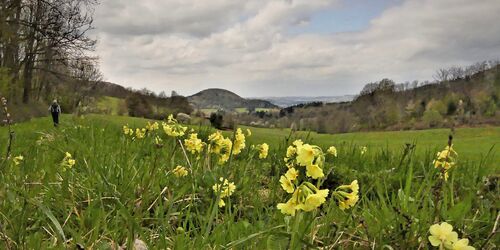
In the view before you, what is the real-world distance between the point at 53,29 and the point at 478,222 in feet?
107

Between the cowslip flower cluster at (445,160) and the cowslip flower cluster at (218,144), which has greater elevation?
the cowslip flower cluster at (218,144)

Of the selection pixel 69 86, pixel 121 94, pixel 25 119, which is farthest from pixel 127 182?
pixel 121 94

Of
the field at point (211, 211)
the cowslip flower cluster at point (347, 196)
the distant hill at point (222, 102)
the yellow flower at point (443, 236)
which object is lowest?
the field at point (211, 211)

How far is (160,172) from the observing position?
332 centimetres

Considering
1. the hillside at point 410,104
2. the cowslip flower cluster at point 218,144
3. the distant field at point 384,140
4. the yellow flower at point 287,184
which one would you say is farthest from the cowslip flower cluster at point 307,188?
the hillside at point 410,104

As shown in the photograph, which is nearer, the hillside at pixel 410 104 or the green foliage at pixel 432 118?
the green foliage at pixel 432 118

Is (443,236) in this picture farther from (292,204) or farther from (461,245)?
(292,204)

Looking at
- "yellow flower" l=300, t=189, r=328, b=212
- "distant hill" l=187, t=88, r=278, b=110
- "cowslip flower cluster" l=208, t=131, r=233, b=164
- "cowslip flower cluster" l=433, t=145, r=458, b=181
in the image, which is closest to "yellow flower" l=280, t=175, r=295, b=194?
"yellow flower" l=300, t=189, r=328, b=212

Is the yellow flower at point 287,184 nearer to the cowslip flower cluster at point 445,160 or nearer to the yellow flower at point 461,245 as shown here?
the yellow flower at point 461,245

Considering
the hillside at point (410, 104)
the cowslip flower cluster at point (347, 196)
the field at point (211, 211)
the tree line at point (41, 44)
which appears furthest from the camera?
the hillside at point (410, 104)

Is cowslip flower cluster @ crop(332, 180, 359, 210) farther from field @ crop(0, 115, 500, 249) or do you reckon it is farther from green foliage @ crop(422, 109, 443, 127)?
green foliage @ crop(422, 109, 443, 127)

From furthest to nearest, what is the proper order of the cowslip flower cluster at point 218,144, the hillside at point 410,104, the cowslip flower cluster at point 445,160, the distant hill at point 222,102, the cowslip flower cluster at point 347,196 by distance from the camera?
the hillside at point 410,104 < the cowslip flower cluster at point 218,144 < the distant hill at point 222,102 < the cowslip flower cluster at point 445,160 < the cowslip flower cluster at point 347,196

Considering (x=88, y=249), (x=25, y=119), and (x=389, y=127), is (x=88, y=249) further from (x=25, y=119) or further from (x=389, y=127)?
(x=389, y=127)

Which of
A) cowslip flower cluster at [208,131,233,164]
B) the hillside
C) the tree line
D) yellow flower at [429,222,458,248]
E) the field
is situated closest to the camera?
yellow flower at [429,222,458,248]
